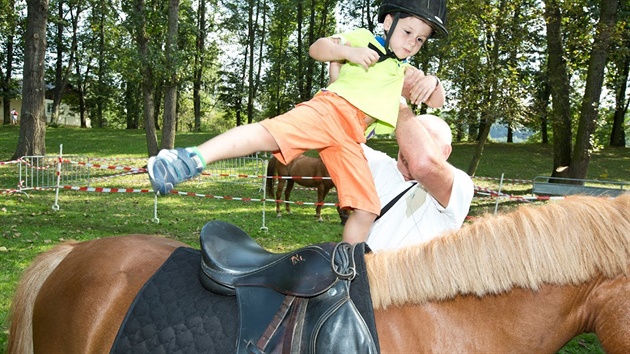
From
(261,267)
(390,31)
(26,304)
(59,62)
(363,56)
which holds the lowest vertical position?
(26,304)

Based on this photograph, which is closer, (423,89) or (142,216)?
(423,89)

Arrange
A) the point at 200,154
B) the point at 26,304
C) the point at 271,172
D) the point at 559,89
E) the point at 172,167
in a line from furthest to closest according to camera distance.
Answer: the point at 559,89, the point at 271,172, the point at 26,304, the point at 200,154, the point at 172,167

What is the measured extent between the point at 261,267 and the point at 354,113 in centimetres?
114

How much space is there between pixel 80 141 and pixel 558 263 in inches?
1097

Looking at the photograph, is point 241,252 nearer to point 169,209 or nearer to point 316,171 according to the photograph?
point 169,209

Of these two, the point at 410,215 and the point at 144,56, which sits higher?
the point at 144,56

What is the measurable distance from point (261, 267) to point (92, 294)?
0.80 metres

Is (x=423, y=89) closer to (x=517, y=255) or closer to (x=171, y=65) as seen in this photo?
(x=517, y=255)

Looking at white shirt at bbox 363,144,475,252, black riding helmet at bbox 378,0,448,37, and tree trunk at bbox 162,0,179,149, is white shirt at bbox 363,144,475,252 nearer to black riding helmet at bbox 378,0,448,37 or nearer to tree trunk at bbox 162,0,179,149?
black riding helmet at bbox 378,0,448,37

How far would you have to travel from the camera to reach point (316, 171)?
1264cm

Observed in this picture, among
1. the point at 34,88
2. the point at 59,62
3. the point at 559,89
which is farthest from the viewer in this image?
the point at 59,62

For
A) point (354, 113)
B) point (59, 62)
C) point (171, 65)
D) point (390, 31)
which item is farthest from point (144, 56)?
point (59, 62)

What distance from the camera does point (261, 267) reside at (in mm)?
1646

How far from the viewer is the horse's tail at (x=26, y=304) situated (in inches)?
86.8
